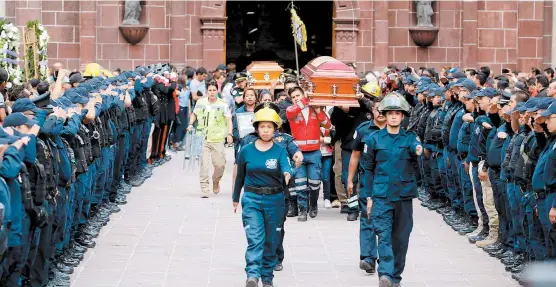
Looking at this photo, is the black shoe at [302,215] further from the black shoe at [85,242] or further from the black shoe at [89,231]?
the black shoe at [85,242]

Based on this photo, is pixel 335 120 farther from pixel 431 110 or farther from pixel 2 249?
pixel 2 249

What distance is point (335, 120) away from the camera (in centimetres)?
1733

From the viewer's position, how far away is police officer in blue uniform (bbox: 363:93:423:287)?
Answer: 38.7 ft

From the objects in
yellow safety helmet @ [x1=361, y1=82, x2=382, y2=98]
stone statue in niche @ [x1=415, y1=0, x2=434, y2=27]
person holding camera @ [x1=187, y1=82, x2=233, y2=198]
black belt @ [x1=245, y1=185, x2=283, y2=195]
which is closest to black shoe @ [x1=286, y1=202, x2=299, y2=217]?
yellow safety helmet @ [x1=361, y1=82, x2=382, y2=98]

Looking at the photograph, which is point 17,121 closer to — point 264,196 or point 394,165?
point 264,196

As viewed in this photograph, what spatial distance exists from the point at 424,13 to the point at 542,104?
21525 mm

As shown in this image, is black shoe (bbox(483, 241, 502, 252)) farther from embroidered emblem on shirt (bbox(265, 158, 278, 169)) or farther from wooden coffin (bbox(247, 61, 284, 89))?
wooden coffin (bbox(247, 61, 284, 89))

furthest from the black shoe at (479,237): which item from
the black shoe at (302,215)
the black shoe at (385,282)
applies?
the black shoe at (385,282)

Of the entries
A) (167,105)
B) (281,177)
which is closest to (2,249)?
(281,177)

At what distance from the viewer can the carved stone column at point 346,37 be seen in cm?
3200

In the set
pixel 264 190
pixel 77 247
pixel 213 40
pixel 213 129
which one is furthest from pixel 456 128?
pixel 213 40

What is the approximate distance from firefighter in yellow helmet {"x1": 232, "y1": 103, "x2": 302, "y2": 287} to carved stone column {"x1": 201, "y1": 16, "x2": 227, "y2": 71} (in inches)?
800

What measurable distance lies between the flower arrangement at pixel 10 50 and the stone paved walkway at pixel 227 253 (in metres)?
3.31

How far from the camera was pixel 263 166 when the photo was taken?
1180 centimetres
